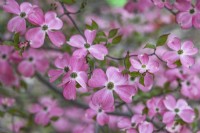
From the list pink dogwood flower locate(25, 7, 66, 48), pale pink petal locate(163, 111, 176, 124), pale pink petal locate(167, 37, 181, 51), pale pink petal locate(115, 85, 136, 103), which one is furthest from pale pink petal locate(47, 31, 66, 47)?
pale pink petal locate(163, 111, 176, 124)

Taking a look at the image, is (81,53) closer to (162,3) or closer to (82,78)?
(82,78)

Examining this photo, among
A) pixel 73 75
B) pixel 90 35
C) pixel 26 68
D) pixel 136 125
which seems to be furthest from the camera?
pixel 26 68

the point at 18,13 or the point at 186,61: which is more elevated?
the point at 18,13

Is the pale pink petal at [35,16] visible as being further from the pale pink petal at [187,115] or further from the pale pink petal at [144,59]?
the pale pink petal at [187,115]

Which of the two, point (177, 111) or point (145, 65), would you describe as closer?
point (145, 65)

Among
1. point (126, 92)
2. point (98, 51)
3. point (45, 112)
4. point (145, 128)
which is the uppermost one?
point (98, 51)

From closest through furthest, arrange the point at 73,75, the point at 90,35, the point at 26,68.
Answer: the point at 73,75 < the point at 90,35 < the point at 26,68

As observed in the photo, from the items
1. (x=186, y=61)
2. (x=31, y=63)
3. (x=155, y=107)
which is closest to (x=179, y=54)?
(x=186, y=61)

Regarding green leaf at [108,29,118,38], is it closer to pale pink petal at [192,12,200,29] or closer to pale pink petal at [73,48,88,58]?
pale pink petal at [73,48,88,58]

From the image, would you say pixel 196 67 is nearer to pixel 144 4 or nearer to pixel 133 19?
pixel 133 19
